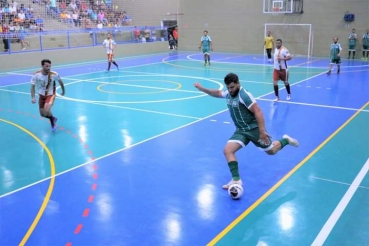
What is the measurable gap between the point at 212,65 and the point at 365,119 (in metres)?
12.9

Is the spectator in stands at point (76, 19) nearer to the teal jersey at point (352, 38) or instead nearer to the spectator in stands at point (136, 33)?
the spectator in stands at point (136, 33)

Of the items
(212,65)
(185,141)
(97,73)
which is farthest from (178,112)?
(212,65)

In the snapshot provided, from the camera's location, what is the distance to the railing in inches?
866

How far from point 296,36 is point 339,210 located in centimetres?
2410

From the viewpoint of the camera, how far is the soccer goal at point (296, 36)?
89.6 feet

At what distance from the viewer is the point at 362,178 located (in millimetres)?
6562

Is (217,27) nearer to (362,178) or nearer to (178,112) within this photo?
(178,112)

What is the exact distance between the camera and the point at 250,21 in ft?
97.3

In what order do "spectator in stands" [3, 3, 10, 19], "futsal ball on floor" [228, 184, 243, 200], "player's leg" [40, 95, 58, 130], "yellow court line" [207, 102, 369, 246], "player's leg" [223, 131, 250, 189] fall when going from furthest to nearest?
"spectator in stands" [3, 3, 10, 19] < "player's leg" [40, 95, 58, 130] < "player's leg" [223, 131, 250, 189] < "futsal ball on floor" [228, 184, 243, 200] < "yellow court line" [207, 102, 369, 246]

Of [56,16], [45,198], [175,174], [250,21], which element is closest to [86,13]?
[56,16]

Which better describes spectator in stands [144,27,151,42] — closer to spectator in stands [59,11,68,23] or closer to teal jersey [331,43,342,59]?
spectator in stands [59,11,68,23]

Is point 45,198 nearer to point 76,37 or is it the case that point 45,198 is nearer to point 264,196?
point 264,196

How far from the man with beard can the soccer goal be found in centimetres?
2285

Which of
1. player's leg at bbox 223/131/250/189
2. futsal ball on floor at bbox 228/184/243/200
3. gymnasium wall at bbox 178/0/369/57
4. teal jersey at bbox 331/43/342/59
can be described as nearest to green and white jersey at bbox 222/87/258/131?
player's leg at bbox 223/131/250/189
